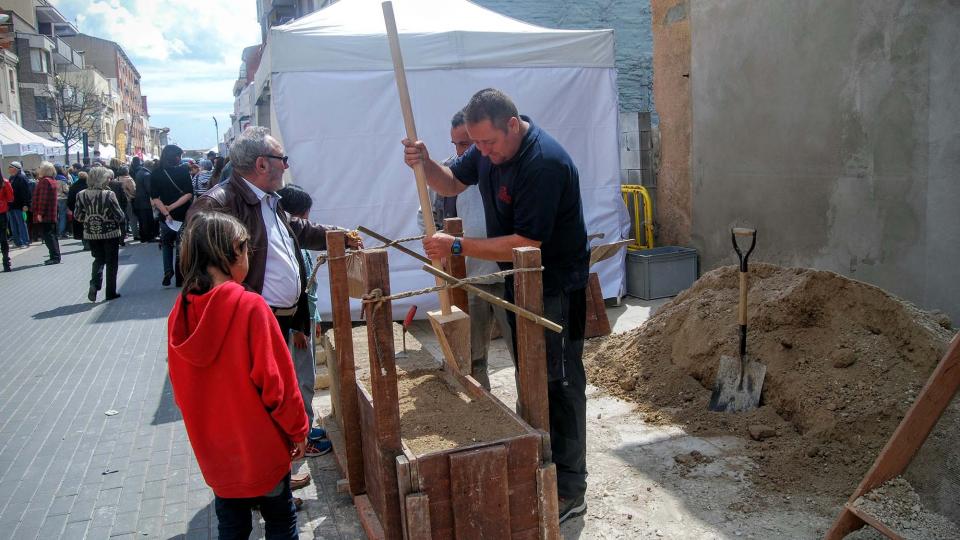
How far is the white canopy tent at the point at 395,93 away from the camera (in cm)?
695

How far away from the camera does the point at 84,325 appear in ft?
27.8

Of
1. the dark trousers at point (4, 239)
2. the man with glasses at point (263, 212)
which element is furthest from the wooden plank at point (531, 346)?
the dark trousers at point (4, 239)

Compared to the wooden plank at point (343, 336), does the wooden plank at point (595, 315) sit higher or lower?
lower

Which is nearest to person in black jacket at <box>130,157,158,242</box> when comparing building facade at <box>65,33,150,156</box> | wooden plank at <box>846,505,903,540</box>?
wooden plank at <box>846,505,903,540</box>

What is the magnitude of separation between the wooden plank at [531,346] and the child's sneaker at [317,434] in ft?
6.60

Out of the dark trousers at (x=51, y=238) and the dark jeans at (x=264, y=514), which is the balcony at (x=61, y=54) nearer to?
the dark trousers at (x=51, y=238)

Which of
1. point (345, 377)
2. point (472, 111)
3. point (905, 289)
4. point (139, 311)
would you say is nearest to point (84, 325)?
point (139, 311)

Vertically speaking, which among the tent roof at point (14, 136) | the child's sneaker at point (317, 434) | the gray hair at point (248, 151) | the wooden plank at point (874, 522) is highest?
the tent roof at point (14, 136)

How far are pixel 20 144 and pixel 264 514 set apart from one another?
21.3 m

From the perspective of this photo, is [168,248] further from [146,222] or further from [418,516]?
[418,516]

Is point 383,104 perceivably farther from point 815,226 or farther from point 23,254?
point 23,254

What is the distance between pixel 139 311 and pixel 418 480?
297 inches

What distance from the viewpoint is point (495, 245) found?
3.40 m

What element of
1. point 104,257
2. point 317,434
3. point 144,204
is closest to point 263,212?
point 317,434
